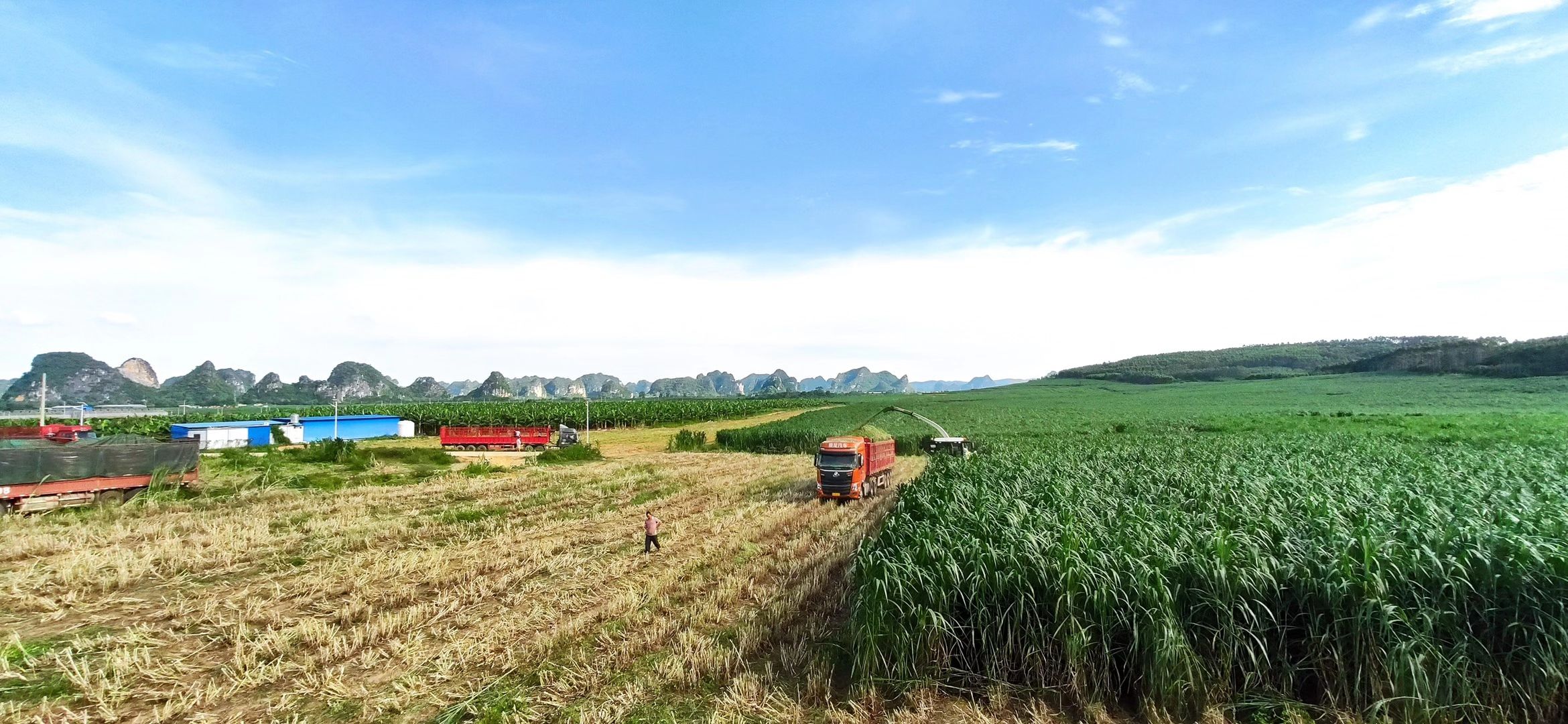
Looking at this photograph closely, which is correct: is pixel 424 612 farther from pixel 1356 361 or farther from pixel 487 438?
pixel 1356 361

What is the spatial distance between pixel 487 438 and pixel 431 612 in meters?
41.2

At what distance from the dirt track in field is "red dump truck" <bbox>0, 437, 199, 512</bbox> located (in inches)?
57.7

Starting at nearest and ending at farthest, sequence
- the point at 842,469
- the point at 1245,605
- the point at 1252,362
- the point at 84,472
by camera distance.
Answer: the point at 1245,605
the point at 84,472
the point at 842,469
the point at 1252,362

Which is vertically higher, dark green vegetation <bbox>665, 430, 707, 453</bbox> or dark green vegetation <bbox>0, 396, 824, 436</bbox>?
dark green vegetation <bbox>0, 396, 824, 436</bbox>

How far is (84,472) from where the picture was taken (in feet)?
72.4

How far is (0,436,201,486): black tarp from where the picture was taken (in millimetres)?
20453

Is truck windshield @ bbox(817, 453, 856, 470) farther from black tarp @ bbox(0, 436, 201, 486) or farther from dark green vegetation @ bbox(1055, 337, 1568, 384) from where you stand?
dark green vegetation @ bbox(1055, 337, 1568, 384)

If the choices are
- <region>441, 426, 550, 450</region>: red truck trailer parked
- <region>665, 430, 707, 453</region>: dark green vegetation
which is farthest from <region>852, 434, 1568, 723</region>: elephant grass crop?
<region>441, 426, 550, 450</region>: red truck trailer parked

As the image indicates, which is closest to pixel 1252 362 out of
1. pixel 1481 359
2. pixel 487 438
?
pixel 1481 359

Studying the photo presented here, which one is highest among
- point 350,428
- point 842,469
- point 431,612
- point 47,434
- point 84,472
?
point 47,434

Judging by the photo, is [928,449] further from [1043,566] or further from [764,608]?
[1043,566]

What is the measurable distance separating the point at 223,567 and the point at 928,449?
3693cm

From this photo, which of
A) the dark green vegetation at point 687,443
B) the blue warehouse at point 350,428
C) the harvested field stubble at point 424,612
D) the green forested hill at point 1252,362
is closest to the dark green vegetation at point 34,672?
the harvested field stubble at point 424,612

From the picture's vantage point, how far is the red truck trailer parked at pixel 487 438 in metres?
50.0
